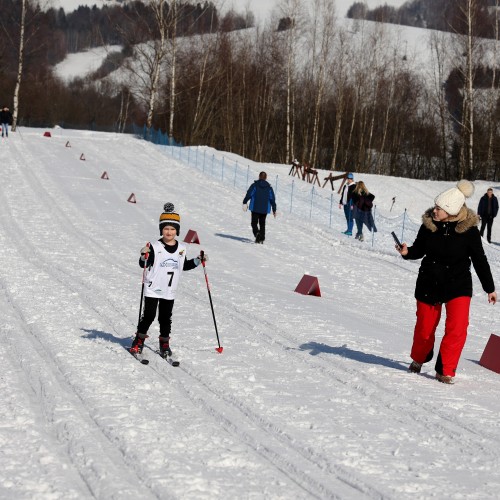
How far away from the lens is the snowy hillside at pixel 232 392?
4844 millimetres

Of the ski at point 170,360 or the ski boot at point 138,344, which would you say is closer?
the ski at point 170,360

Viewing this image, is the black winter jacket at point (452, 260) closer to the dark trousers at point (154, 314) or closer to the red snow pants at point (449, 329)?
the red snow pants at point (449, 329)

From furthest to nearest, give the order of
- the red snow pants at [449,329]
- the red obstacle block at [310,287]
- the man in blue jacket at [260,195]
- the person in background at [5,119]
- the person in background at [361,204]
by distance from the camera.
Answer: the person in background at [5,119] < the person in background at [361,204] < the man in blue jacket at [260,195] < the red obstacle block at [310,287] < the red snow pants at [449,329]

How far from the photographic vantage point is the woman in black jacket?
24.1ft

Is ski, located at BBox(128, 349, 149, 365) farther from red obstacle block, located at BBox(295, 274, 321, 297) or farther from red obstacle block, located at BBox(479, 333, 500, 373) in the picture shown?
red obstacle block, located at BBox(295, 274, 321, 297)

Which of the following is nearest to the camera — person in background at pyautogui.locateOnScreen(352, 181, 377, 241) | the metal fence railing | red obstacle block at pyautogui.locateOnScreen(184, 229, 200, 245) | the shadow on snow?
the shadow on snow

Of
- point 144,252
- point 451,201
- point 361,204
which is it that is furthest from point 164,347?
point 361,204

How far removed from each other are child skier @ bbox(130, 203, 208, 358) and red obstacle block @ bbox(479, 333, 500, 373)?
328cm

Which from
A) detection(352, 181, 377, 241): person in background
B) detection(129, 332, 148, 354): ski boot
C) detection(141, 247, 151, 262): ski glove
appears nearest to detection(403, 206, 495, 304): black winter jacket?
detection(141, 247, 151, 262): ski glove

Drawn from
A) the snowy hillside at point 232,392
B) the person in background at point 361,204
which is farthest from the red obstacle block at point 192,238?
the person in background at point 361,204

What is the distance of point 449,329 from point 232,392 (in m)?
2.10

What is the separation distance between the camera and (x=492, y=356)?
8.70 meters

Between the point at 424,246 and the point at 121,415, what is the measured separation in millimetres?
3293

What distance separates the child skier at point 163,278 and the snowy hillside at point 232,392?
0.85 feet
